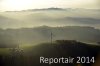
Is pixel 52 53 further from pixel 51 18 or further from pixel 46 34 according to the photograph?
pixel 51 18

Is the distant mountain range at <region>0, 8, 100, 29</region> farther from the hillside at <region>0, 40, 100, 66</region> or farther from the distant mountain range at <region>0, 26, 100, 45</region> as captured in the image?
the hillside at <region>0, 40, 100, 66</region>

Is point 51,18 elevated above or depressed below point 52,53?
above

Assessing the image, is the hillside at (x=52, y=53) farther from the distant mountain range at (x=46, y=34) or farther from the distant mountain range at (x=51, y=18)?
the distant mountain range at (x=51, y=18)

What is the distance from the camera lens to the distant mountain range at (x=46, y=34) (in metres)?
1.54

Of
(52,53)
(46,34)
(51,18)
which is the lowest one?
(52,53)

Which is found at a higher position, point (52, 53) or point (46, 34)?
point (46, 34)

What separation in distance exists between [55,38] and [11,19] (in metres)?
0.36

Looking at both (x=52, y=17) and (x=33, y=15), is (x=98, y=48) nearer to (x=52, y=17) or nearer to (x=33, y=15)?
(x=52, y=17)

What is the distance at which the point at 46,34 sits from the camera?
5.08 feet

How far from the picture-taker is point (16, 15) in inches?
61.7

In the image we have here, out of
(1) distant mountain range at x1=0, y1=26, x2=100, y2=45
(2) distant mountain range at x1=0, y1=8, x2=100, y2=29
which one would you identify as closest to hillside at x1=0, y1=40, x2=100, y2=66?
(1) distant mountain range at x1=0, y1=26, x2=100, y2=45

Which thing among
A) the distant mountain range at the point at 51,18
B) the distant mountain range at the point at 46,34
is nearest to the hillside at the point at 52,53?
the distant mountain range at the point at 46,34

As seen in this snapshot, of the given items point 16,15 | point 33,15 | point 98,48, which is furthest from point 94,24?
point 16,15

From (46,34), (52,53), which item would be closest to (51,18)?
(46,34)
